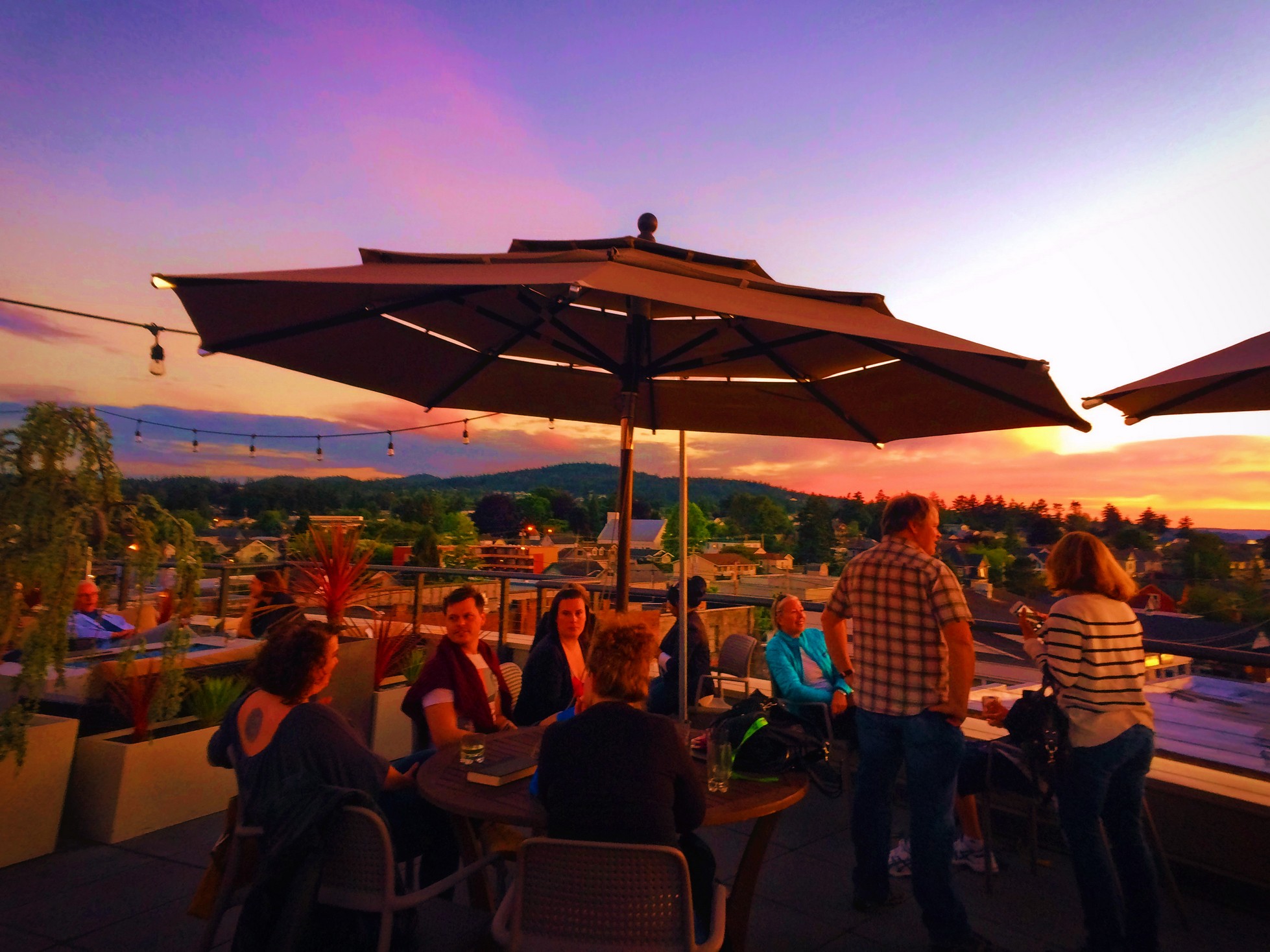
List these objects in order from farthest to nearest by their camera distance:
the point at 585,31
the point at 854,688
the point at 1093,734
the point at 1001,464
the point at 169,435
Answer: the point at 1001,464 → the point at 169,435 → the point at 585,31 → the point at 854,688 → the point at 1093,734

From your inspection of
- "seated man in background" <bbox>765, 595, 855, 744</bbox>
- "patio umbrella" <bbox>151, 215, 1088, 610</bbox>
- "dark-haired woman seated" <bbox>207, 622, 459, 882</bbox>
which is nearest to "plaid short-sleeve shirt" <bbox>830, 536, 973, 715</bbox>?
"patio umbrella" <bbox>151, 215, 1088, 610</bbox>

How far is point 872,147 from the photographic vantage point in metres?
7.62

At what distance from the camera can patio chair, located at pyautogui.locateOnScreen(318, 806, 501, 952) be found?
152 cm

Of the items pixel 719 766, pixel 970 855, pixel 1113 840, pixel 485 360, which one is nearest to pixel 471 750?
pixel 719 766

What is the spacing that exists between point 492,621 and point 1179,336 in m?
8.49

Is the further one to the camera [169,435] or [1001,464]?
[1001,464]

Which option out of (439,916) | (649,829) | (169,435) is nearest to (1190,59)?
(649,829)

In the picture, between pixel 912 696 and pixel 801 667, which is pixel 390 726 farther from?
pixel 912 696

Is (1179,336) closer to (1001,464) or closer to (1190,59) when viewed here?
(1190,59)

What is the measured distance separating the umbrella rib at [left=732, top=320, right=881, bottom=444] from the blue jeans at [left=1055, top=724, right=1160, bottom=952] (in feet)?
5.82

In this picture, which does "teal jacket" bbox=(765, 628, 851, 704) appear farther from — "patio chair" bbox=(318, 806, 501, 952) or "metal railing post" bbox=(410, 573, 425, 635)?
"metal railing post" bbox=(410, 573, 425, 635)

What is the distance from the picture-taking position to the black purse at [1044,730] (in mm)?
2342

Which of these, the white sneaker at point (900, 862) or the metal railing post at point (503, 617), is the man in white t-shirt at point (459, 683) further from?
the metal railing post at point (503, 617)

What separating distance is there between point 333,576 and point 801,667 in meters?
3.20
